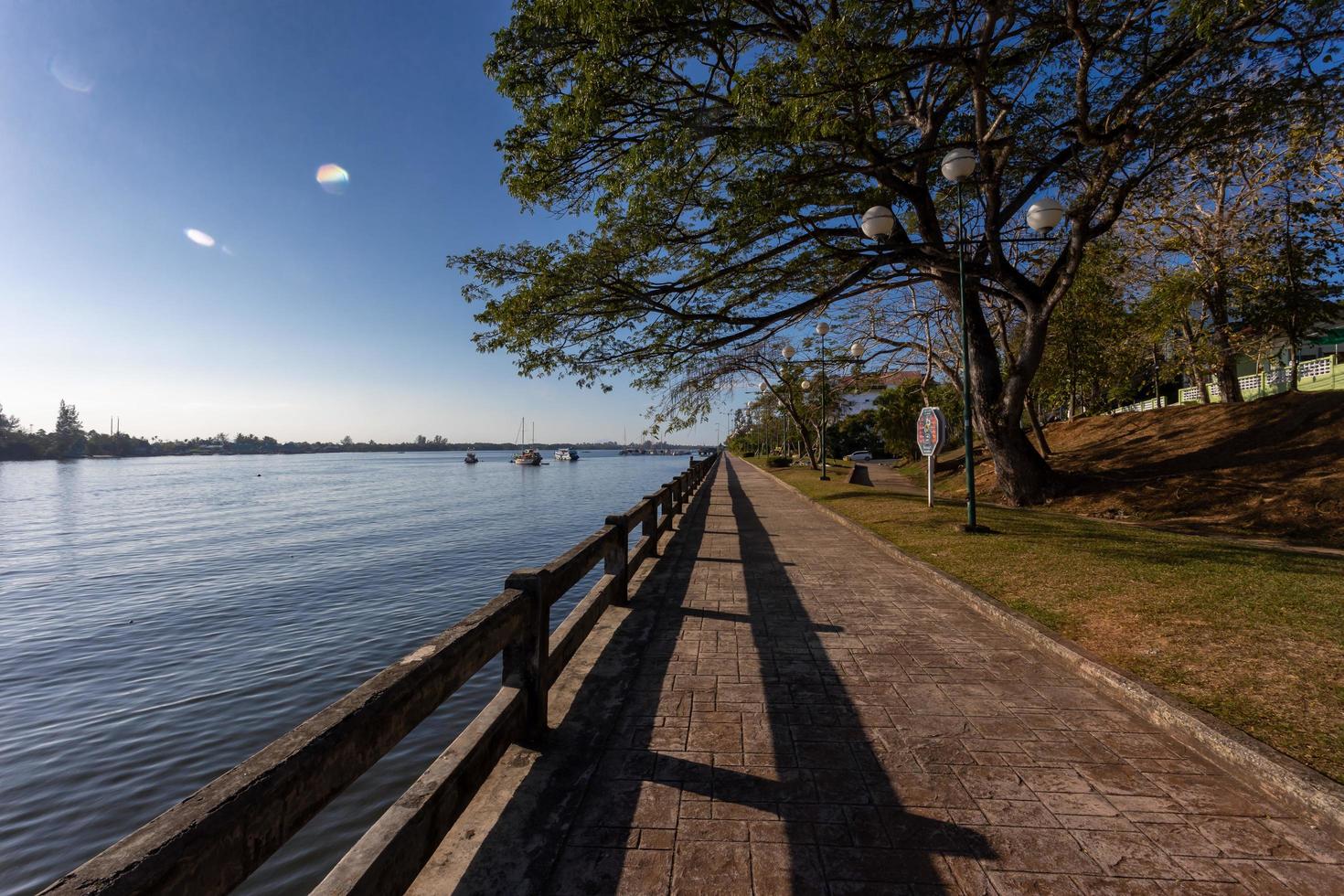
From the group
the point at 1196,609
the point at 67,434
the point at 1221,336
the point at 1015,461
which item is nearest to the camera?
the point at 1196,609

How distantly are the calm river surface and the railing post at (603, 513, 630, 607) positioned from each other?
93.5 inches

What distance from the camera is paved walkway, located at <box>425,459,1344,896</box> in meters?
2.58

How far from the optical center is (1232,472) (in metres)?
14.1

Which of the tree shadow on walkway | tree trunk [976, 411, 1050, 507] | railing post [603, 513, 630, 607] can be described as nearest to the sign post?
tree trunk [976, 411, 1050, 507]

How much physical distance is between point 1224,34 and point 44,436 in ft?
718

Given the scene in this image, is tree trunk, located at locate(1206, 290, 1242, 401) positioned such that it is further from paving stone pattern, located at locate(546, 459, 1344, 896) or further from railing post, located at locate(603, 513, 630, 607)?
railing post, located at locate(603, 513, 630, 607)

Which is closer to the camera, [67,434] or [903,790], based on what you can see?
[903,790]

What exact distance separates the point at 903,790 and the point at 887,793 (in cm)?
10

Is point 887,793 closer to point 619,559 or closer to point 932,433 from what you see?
point 619,559

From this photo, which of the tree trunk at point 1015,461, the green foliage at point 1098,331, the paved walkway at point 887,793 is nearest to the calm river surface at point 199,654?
the paved walkway at point 887,793

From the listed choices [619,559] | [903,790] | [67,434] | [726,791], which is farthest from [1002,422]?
[67,434]

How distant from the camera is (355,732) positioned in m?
2.00

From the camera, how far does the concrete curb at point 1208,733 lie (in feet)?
9.61

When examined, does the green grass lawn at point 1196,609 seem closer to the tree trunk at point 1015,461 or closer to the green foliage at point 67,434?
the tree trunk at point 1015,461
